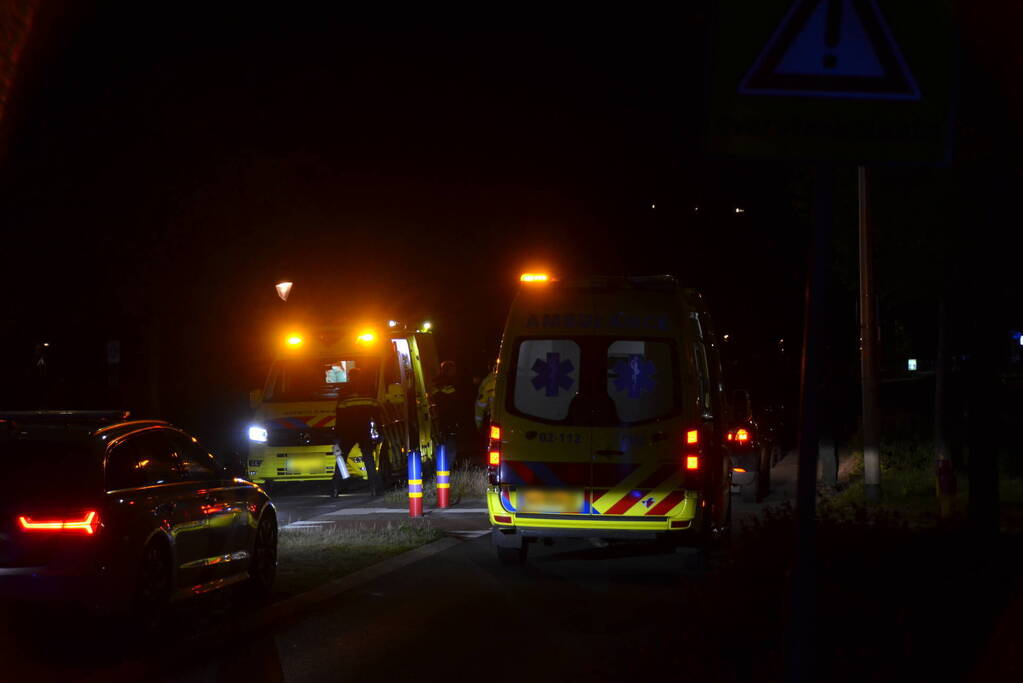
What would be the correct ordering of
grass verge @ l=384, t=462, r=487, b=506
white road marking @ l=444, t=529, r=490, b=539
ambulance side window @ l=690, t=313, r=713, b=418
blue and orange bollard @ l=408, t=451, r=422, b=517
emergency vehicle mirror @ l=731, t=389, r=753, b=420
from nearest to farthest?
ambulance side window @ l=690, t=313, r=713, b=418
white road marking @ l=444, t=529, r=490, b=539
emergency vehicle mirror @ l=731, t=389, r=753, b=420
blue and orange bollard @ l=408, t=451, r=422, b=517
grass verge @ l=384, t=462, r=487, b=506

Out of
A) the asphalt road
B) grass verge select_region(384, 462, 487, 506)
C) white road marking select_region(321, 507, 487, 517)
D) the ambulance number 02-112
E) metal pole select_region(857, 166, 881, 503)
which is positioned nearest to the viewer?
the asphalt road

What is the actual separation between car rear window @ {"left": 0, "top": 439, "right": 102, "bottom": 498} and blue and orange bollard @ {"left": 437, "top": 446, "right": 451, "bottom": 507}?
28.9 feet

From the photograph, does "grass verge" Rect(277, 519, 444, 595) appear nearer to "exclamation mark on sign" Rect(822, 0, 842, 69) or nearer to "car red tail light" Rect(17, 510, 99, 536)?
"car red tail light" Rect(17, 510, 99, 536)

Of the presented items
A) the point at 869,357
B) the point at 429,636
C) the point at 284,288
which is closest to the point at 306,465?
the point at 284,288

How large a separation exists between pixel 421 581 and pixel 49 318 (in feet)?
72.4

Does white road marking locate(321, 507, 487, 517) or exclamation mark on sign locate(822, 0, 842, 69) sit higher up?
exclamation mark on sign locate(822, 0, 842, 69)

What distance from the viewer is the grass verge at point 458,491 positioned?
19.0m

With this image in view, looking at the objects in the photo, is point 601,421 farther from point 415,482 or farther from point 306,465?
point 306,465

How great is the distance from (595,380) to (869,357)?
745cm

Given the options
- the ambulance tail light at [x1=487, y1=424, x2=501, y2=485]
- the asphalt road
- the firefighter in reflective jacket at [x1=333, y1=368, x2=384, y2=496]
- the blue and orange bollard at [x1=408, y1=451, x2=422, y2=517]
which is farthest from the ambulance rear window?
the firefighter in reflective jacket at [x1=333, y1=368, x2=384, y2=496]

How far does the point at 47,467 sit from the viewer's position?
884 centimetres

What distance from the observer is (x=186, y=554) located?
955 centimetres

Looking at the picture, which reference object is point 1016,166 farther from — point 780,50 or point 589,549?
point 780,50

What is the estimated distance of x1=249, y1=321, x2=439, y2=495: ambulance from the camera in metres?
20.3
